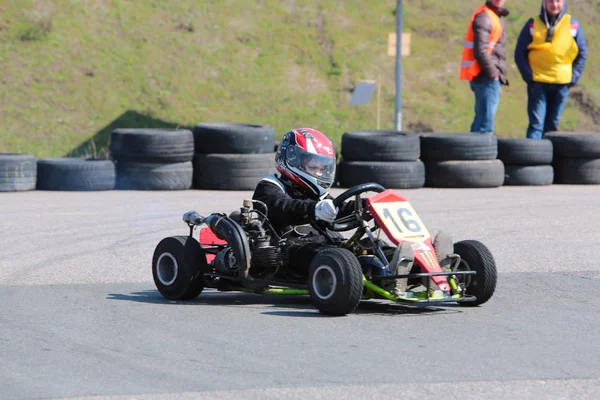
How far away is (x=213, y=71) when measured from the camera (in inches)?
874

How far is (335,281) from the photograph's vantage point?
6070 mm

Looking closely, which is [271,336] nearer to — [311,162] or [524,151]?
[311,162]

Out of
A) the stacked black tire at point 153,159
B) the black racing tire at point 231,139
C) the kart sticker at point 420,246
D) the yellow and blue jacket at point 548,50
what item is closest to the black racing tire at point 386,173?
the black racing tire at point 231,139

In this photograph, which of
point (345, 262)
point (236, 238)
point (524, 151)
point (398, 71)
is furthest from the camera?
point (398, 71)

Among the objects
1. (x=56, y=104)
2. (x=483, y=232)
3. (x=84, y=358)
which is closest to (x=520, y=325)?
(x=84, y=358)

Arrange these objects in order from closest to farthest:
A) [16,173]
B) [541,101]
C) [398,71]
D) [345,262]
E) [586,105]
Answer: [345,262]
[16,173]
[541,101]
[398,71]
[586,105]

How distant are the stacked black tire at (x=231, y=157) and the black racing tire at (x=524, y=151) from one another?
2.97m

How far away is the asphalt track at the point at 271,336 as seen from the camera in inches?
182

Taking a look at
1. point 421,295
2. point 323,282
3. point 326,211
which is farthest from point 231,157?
point 421,295

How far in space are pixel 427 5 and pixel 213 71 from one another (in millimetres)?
6222

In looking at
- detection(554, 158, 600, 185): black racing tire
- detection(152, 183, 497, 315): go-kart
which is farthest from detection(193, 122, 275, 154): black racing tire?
detection(152, 183, 497, 315): go-kart

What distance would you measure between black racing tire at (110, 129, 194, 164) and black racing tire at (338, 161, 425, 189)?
1928mm

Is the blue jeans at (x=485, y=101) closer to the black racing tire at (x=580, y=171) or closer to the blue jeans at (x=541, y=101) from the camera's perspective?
the blue jeans at (x=541, y=101)

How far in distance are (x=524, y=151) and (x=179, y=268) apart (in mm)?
8276
